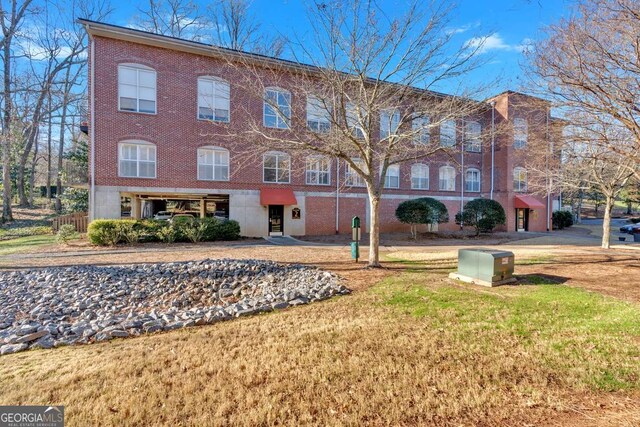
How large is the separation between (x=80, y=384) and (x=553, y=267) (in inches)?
470

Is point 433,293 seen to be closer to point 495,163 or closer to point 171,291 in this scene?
point 171,291

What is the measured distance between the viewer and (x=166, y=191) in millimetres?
17547

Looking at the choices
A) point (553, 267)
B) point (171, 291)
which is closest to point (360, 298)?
point (171, 291)

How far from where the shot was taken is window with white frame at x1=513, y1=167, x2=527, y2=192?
26.1m

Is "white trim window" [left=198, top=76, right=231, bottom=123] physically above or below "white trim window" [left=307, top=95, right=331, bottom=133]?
above

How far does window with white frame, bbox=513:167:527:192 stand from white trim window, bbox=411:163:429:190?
7.75 m

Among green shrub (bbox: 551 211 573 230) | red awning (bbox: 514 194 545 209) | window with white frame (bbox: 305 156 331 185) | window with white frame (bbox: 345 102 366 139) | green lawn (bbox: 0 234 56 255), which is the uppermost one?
window with white frame (bbox: 345 102 366 139)

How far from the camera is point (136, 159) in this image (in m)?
17.0

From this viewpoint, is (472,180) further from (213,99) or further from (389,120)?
(213,99)

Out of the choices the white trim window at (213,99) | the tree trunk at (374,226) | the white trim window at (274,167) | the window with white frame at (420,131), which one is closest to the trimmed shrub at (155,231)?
the white trim window at (274,167)

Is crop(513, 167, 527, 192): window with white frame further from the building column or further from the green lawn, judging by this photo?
the green lawn

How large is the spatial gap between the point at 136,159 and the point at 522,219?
95.6 feet

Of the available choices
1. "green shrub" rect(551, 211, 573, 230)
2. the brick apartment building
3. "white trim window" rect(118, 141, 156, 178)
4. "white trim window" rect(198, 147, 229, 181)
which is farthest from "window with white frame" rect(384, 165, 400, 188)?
"green shrub" rect(551, 211, 573, 230)

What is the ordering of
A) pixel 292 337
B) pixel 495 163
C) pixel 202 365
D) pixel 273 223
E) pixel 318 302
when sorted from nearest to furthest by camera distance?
pixel 202 365, pixel 292 337, pixel 318 302, pixel 273 223, pixel 495 163
